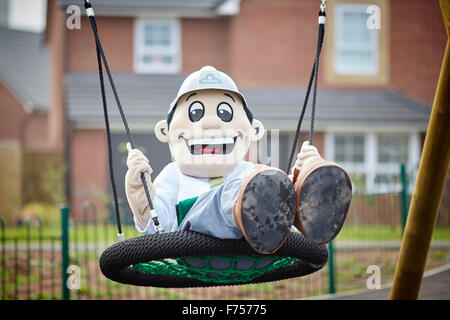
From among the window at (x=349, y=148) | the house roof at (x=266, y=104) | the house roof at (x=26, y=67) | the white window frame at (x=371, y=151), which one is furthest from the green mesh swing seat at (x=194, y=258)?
the house roof at (x=26, y=67)

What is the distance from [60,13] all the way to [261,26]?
428 cm

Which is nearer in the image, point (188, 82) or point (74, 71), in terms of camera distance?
point (188, 82)

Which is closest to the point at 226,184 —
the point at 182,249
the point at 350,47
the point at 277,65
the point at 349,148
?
the point at 182,249

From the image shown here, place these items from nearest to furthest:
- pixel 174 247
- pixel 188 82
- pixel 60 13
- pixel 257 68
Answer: pixel 174 247, pixel 188 82, pixel 257 68, pixel 60 13

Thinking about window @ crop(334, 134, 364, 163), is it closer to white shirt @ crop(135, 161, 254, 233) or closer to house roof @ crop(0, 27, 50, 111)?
white shirt @ crop(135, 161, 254, 233)

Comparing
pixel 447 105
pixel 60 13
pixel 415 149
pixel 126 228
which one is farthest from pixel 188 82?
pixel 60 13

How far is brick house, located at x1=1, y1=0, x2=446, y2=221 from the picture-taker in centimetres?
1105

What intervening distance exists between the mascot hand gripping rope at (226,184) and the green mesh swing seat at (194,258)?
0.22 feet

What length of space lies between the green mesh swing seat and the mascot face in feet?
0.67

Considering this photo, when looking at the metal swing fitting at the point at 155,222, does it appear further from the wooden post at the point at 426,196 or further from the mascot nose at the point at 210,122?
the wooden post at the point at 426,196

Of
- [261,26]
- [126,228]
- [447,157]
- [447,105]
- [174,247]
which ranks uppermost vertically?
[261,26]
